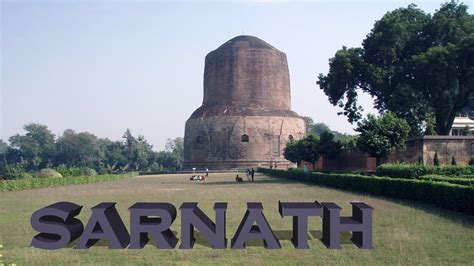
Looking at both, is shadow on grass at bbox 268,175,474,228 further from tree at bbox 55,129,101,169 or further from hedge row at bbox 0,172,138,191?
tree at bbox 55,129,101,169

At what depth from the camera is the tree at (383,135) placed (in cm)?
2266

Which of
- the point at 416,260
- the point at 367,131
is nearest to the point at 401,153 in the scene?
the point at 367,131

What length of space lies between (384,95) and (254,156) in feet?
76.4

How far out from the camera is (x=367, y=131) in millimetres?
23000

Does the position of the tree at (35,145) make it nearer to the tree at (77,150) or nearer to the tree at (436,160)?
the tree at (77,150)

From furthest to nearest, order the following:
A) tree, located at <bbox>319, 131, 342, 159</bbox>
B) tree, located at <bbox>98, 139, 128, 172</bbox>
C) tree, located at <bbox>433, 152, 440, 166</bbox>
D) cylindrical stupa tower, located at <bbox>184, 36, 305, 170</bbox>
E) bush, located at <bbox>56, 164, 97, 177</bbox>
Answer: tree, located at <bbox>98, 139, 128, 172</bbox>
cylindrical stupa tower, located at <bbox>184, 36, 305, 170</bbox>
bush, located at <bbox>56, 164, 97, 177</bbox>
tree, located at <bbox>319, 131, 342, 159</bbox>
tree, located at <bbox>433, 152, 440, 166</bbox>

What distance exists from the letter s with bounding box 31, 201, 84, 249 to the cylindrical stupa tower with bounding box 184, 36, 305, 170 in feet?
138

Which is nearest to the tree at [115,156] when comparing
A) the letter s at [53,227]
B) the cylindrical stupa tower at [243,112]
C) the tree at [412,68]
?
the cylindrical stupa tower at [243,112]

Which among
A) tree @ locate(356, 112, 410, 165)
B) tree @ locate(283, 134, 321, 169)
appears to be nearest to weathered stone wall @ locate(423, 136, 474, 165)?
tree @ locate(356, 112, 410, 165)

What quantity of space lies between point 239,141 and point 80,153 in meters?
29.8

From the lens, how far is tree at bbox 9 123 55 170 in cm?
6694

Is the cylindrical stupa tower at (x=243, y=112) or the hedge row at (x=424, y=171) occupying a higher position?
the cylindrical stupa tower at (x=243, y=112)

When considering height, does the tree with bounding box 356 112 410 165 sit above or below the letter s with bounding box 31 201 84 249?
above

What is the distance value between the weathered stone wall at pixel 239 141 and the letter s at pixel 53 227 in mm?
42027
